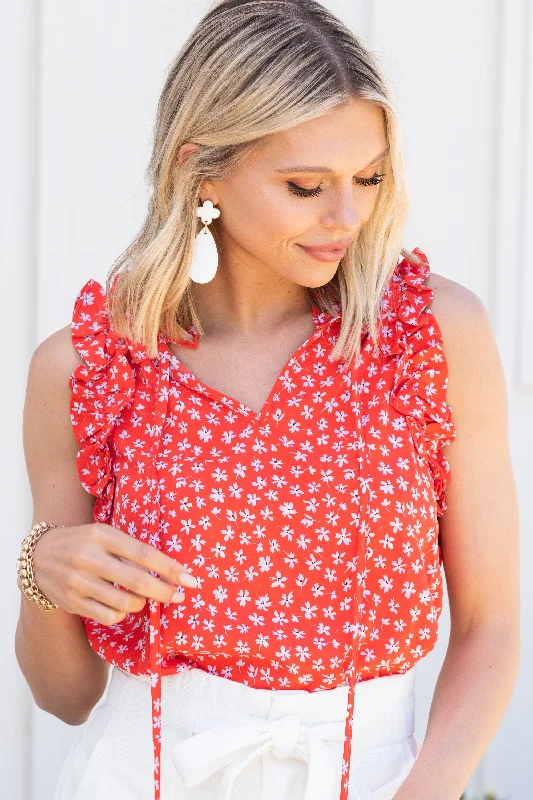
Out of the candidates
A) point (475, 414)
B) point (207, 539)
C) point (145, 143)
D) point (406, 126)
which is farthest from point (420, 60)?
point (207, 539)

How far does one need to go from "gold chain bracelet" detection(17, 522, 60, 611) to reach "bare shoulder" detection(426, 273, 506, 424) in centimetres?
64

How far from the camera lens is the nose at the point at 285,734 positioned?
66.4 inches

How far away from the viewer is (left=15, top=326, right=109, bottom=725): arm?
6.34ft

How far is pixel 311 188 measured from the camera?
177 cm

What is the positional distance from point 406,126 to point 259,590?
1460 millimetres

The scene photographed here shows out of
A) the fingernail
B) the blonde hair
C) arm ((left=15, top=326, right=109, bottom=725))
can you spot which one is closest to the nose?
the fingernail

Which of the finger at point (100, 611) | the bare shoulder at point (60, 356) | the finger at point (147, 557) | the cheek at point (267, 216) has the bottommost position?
the finger at point (100, 611)

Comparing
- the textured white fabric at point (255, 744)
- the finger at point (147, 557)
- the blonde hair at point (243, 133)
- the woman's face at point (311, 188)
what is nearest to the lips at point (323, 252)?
the woman's face at point (311, 188)

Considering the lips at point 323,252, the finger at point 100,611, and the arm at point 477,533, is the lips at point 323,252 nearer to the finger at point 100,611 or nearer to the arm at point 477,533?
the arm at point 477,533

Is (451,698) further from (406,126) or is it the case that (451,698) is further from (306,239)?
(406,126)

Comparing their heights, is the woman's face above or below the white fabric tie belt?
above

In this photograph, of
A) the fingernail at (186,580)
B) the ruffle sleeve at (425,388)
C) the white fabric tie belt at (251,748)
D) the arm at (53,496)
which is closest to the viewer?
the fingernail at (186,580)

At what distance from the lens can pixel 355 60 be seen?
1814 mm

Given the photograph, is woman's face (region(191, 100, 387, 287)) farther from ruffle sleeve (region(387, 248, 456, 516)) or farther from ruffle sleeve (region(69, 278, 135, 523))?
ruffle sleeve (region(69, 278, 135, 523))
